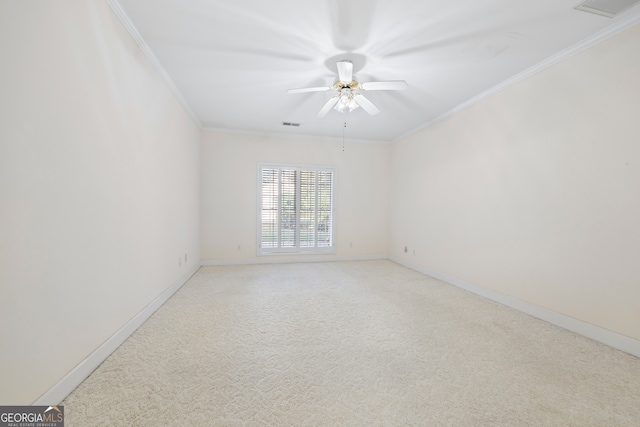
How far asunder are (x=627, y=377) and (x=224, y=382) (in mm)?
2678

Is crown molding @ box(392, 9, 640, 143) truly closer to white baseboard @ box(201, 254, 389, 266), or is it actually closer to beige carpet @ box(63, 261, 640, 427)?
beige carpet @ box(63, 261, 640, 427)

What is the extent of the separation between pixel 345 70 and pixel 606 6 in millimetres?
1969

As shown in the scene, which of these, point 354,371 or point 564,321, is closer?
point 354,371

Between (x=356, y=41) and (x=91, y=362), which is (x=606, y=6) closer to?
(x=356, y=41)

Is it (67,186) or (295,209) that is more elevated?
(67,186)

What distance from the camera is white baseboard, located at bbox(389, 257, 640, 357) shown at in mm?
2021

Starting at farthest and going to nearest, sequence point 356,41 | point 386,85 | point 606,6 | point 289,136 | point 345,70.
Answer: point 289,136 < point 386,85 < point 345,70 < point 356,41 < point 606,6

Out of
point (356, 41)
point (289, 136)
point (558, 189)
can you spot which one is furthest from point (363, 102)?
point (289, 136)

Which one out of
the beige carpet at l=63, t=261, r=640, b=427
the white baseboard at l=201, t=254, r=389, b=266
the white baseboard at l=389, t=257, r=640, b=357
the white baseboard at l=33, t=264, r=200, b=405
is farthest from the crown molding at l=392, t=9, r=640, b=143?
the white baseboard at l=33, t=264, r=200, b=405

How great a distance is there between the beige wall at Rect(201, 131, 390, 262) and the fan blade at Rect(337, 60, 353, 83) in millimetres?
2874

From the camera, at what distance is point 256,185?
514 cm

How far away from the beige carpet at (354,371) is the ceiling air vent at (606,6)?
264cm

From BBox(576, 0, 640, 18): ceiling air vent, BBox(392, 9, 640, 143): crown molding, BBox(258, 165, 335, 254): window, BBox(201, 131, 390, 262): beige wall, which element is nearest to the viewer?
BBox(576, 0, 640, 18): ceiling air vent

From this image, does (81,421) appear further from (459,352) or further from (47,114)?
(459,352)
